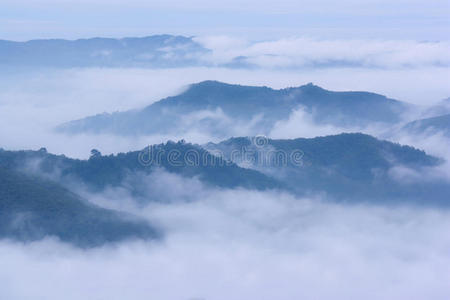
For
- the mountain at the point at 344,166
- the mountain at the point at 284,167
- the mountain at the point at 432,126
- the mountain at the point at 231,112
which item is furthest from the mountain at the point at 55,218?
the mountain at the point at 231,112

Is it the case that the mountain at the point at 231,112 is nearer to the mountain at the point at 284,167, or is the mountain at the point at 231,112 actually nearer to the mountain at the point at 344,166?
the mountain at the point at 344,166

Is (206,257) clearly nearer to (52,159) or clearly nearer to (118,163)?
(118,163)

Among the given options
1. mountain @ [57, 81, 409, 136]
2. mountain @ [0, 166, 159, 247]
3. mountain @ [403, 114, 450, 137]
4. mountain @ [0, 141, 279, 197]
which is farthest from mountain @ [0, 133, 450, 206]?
mountain @ [57, 81, 409, 136]

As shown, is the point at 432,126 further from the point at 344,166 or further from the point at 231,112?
the point at 231,112

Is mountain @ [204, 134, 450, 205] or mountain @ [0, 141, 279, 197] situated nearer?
mountain @ [0, 141, 279, 197]

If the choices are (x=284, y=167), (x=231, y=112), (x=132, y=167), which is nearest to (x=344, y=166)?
(x=284, y=167)

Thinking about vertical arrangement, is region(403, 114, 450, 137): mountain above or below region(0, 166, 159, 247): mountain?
above

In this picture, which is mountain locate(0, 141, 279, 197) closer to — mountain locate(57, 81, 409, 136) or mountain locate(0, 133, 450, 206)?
mountain locate(0, 133, 450, 206)
